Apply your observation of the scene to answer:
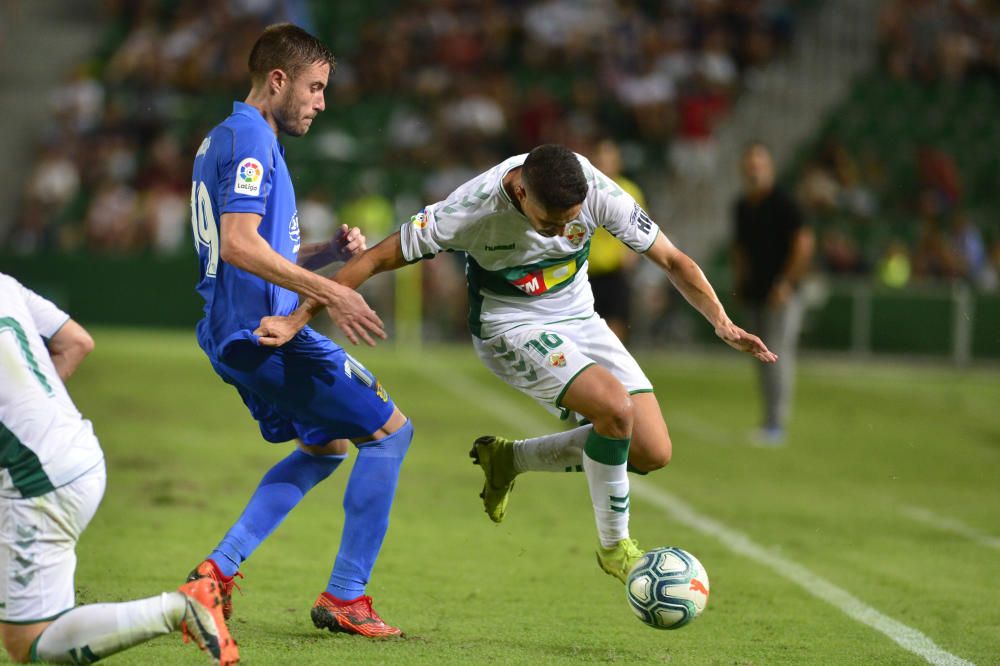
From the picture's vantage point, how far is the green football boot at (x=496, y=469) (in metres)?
6.78

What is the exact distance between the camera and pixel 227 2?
2719 cm

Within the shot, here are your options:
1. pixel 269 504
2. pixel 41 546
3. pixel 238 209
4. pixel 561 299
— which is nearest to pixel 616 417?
pixel 561 299

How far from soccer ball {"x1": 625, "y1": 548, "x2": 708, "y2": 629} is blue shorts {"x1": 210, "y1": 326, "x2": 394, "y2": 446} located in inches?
48.5

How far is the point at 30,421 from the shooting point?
4.25 metres

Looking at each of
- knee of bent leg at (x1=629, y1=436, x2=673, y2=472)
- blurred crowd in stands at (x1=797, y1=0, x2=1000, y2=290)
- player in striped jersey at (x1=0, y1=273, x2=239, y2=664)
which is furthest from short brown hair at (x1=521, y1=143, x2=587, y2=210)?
blurred crowd in stands at (x1=797, y1=0, x2=1000, y2=290)

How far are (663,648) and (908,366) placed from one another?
15.5 m

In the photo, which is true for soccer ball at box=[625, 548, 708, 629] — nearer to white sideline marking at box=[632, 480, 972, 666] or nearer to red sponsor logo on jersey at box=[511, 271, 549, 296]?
white sideline marking at box=[632, 480, 972, 666]

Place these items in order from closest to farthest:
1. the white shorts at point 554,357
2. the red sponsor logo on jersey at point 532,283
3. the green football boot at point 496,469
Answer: the white shorts at point 554,357 < the red sponsor logo on jersey at point 532,283 < the green football boot at point 496,469

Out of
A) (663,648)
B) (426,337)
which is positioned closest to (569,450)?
(663,648)

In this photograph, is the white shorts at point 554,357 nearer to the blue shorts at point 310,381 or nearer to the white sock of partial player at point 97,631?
the blue shorts at point 310,381

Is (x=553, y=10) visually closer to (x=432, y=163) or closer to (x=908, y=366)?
(x=432, y=163)

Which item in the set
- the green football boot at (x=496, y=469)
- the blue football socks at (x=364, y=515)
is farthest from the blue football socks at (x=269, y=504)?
the green football boot at (x=496, y=469)

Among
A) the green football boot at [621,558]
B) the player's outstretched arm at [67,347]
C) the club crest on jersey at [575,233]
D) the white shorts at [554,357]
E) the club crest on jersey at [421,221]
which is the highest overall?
the club crest on jersey at [421,221]

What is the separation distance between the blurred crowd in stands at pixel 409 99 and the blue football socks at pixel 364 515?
54.0 ft
